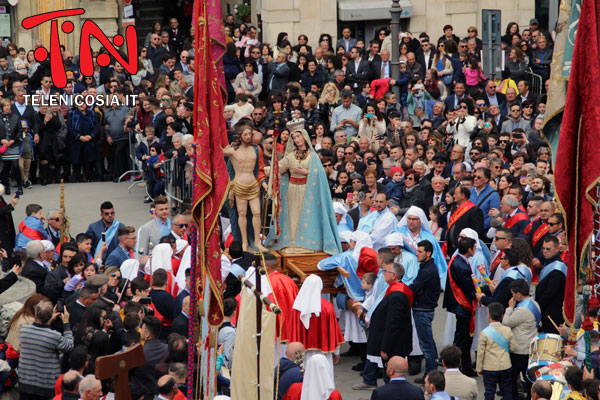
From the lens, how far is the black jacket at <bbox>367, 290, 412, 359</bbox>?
11406 millimetres

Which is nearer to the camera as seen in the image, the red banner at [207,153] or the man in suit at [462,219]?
the red banner at [207,153]

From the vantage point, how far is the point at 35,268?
42.4 feet

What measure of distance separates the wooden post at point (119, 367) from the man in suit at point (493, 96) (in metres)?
13.2

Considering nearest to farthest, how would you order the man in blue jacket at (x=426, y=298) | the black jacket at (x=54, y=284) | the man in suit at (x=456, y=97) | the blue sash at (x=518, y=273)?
the blue sash at (x=518, y=273), the man in blue jacket at (x=426, y=298), the black jacket at (x=54, y=284), the man in suit at (x=456, y=97)

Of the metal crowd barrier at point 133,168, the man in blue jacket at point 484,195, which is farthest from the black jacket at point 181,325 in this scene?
the metal crowd barrier at point 133,168

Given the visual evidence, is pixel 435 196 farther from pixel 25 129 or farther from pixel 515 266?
pixel 25 129

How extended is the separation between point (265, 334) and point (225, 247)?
22.8 feet

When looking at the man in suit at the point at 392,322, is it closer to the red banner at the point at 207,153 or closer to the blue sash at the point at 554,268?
the blue sash at the point at 554,268

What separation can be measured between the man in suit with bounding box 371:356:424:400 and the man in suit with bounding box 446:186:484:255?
4493mm

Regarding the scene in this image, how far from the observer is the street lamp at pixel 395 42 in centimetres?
2080

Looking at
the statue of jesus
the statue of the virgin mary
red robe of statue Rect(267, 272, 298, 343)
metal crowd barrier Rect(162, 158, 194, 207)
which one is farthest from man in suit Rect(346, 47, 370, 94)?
red robe of statue Rect(267, 272, 298, 343)

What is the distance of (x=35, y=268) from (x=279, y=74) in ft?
34.3

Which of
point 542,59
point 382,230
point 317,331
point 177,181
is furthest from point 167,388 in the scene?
point 542,59

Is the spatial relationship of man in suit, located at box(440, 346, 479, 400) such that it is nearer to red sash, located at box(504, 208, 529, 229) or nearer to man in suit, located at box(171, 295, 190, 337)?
man in suit, located at box(171, 295, 190, 337)
